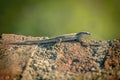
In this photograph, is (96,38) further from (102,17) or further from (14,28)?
(14,28)

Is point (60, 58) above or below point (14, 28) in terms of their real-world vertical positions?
below

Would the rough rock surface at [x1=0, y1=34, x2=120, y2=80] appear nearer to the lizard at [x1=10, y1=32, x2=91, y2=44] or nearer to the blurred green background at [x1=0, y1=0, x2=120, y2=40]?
the lizard at [x1=10, y1=32, x2=91, y2=44]

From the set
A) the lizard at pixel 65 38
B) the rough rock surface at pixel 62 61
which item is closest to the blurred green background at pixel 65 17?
the lizard at pixel 65 38

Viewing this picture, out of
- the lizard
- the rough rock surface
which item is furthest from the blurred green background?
the rough rock surface

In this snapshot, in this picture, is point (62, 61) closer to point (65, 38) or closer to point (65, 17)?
point (65, 38)

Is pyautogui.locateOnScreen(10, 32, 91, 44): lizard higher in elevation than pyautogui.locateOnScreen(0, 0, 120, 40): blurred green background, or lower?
lower

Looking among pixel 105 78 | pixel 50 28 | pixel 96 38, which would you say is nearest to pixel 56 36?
pixel 50 28

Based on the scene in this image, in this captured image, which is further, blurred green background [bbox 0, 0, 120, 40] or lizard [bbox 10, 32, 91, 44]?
blurred green background [bbox 0, 0, 120, 40]
